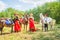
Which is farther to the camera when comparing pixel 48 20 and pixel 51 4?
pixel 51 4

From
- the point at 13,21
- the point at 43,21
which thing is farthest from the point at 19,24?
the point at 43,21

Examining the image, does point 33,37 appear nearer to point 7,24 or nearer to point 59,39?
point 59,39

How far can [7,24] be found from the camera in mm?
13711

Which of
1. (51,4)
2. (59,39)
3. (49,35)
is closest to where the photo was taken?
(59,39)

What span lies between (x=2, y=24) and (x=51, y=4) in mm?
19473

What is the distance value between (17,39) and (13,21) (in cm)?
267

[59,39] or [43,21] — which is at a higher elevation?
[43,21]

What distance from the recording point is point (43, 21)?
14.2 meters

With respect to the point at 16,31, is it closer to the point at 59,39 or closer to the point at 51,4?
the point at 59,39

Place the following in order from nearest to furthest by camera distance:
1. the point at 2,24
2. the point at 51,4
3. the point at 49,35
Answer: the point at 49,35, the point at 2,24, the point at 51,4

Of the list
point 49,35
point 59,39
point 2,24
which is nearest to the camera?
point 59,39

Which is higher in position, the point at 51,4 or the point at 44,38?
the point at 51,4

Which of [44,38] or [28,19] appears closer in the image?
[44,38]

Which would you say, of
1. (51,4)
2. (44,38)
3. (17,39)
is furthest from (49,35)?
(51,4)
